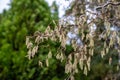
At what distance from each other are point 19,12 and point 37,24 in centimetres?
52

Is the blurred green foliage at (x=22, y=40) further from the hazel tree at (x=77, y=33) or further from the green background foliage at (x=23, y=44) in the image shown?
the hazel tree at (x=77, y=33)

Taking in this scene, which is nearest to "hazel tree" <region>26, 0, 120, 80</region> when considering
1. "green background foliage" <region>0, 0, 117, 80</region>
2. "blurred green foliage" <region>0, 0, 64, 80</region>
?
"green background foliage" <region>0, 0, 117, 80</region>

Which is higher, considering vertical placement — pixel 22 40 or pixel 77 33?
pixel 77 33

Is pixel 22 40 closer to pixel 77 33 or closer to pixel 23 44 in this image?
pixel 23 44

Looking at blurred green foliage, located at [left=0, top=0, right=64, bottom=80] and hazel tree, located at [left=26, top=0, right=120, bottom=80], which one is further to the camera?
blurred green foliage, located at [left=0, top=0, right=64, bottom=80]

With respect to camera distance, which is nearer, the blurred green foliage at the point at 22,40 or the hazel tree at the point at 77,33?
the hazel tree at the point at 77,33

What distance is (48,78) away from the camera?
6590 millimetres

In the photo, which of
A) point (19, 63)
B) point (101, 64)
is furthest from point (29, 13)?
point (101, 64)

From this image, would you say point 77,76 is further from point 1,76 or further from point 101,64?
point 101,64

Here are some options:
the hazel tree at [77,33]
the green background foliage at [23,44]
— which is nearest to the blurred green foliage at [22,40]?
the green background foliage at [23,44]

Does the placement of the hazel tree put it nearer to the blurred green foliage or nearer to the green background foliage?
the green background foliage

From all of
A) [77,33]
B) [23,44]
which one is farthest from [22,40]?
[77,33]

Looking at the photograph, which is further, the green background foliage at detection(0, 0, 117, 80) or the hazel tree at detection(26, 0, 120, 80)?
the green background foliage at detection(0, 0, 117, 80)

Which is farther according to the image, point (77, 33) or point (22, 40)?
point (22, 40)
